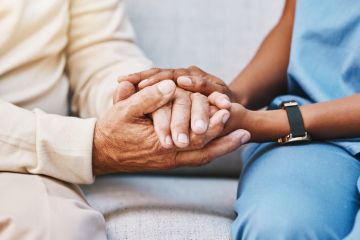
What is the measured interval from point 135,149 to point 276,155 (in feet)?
0.88

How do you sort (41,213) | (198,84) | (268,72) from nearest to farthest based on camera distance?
(41,213) < (198,84) < (268,72)

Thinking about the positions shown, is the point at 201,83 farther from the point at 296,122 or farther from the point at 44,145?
the point at 44,145

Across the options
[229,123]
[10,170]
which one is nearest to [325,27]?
[229,123]

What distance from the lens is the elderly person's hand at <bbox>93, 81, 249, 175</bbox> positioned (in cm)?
118

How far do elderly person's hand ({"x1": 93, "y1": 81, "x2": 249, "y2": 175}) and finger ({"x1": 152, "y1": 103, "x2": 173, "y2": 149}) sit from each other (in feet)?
0.04

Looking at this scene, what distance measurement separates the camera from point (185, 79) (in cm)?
126

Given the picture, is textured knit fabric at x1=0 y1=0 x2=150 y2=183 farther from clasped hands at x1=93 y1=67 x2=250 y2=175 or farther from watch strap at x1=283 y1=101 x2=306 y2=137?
watch strap at x1=283 y1=101 x2=306 y2=137

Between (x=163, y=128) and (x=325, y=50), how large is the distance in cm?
39

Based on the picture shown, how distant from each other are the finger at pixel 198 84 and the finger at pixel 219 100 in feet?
0.16

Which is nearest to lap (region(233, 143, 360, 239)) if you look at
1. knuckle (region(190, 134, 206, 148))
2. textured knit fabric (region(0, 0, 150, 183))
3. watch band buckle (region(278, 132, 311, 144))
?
watch band buckle (region(278, 132, 311, 144))

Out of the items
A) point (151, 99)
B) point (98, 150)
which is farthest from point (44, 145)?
point (151, 99)

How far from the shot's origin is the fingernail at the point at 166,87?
46.6 inches

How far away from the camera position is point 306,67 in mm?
1310

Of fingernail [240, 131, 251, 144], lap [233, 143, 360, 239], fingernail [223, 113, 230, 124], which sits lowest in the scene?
lap [233, 143, 360, 239]
